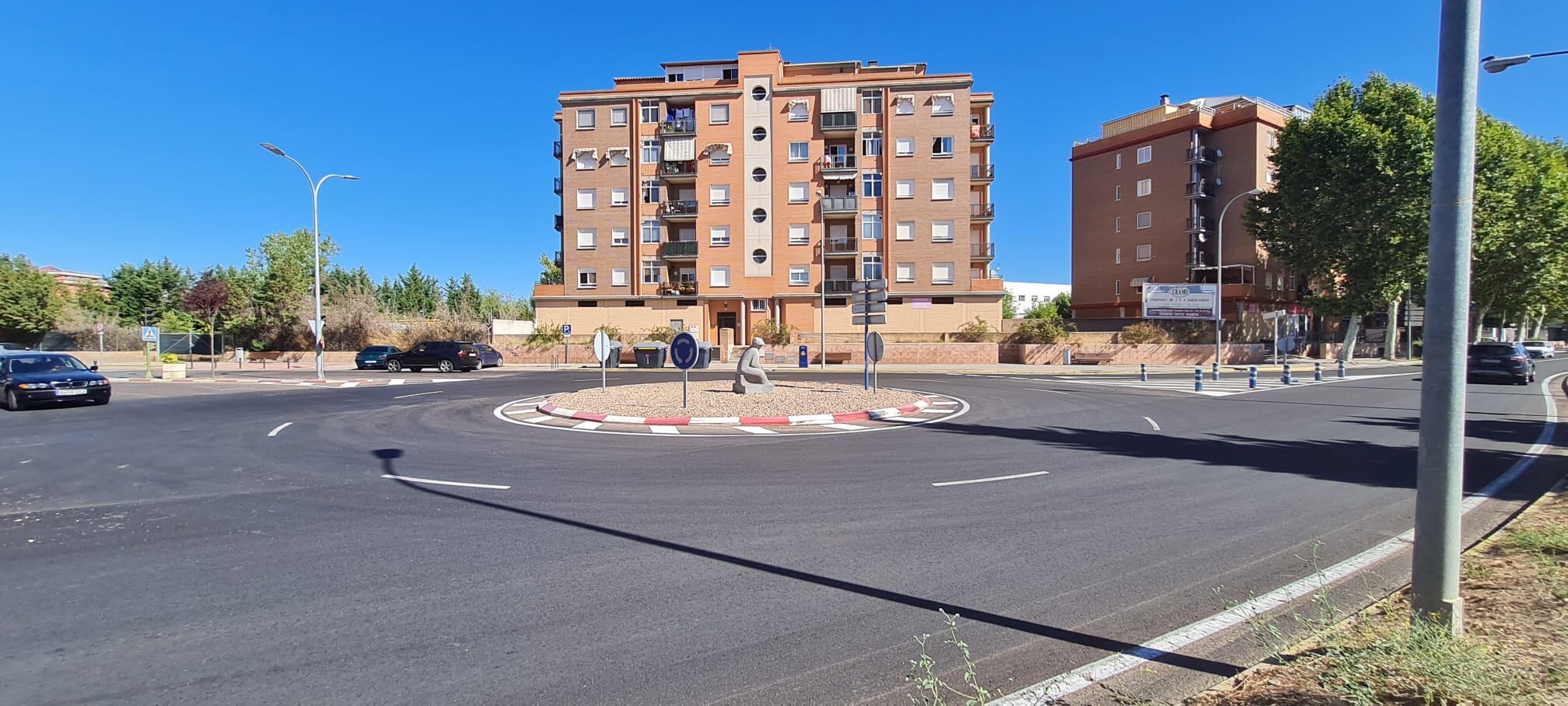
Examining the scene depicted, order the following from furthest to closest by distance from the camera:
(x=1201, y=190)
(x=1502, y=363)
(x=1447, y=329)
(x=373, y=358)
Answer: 1. (x=1201, y=190)
2. (x=373, y=358)
3. (x=1502, y=363)
4. (x=1447, y=329)

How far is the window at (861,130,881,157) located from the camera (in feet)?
156

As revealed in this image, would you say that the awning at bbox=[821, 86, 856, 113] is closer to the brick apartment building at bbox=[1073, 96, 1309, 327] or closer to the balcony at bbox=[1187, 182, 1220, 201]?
the brick apartment building at bbox=[1073, 96, 1309, 327]

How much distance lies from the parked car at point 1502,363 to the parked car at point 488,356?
44084 millimetres

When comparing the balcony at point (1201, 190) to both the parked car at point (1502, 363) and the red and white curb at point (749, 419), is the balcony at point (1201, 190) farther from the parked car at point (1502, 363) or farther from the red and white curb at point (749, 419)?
the red and white curb at point (749, 419)

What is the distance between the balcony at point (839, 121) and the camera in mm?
46812

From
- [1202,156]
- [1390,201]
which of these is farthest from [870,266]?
[1390,201]

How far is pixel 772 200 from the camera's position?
157 feet

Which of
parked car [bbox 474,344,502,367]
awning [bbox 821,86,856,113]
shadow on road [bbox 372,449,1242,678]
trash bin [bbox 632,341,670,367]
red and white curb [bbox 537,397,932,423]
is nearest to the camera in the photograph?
shadow on road [bbox 372,449,1242,678]

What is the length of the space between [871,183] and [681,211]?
13789 millimetres

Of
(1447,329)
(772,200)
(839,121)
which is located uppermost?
(839,121)

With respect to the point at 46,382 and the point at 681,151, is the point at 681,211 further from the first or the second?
the point at 46,382

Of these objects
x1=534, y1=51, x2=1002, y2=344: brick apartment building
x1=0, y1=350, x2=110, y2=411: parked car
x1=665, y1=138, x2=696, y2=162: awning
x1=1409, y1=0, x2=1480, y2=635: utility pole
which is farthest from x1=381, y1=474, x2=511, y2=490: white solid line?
x1=665, y1=138, x2=696, y2=162: awning

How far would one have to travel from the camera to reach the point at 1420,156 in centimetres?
3506

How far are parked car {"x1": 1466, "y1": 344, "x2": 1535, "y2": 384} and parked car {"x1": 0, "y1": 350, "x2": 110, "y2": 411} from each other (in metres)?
43.0
